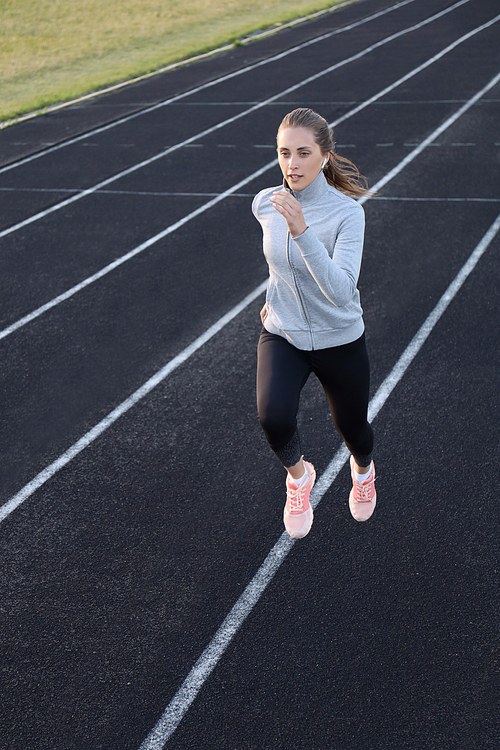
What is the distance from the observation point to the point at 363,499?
4.18 meters

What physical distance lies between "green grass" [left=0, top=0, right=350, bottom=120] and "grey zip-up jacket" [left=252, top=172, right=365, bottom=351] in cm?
1526

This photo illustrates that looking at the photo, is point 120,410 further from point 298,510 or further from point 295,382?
point 295,382

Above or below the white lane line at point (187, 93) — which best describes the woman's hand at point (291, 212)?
above

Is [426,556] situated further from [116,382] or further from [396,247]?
[396,247]

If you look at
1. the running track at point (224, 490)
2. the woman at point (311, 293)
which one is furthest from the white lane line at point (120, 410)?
the woman at point (311, 293)

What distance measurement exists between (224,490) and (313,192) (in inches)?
89.3

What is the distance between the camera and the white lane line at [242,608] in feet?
10.5

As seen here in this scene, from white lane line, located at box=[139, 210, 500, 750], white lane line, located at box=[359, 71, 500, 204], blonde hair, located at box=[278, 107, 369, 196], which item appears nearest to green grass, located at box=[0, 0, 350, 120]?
white lane line, located at box=[359, 71, 500, 204]

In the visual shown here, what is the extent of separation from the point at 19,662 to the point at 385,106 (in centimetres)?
1309

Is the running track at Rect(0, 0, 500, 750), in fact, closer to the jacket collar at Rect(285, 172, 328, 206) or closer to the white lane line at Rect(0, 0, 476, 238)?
the white lane line at Rect(0, 0, 476, 238)

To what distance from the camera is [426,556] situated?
4.00 metres

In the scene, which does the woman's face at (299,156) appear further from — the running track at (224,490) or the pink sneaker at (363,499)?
A: the running track at (224,490)

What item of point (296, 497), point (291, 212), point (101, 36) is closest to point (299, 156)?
point (291, 212)

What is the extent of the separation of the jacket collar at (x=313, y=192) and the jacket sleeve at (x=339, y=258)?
7.2 inches
